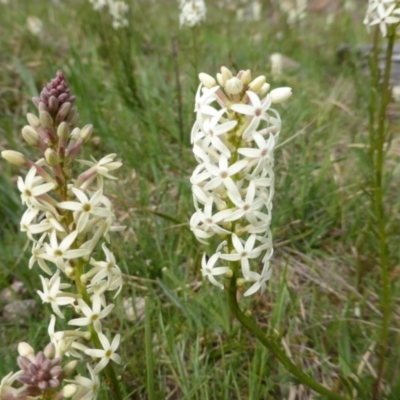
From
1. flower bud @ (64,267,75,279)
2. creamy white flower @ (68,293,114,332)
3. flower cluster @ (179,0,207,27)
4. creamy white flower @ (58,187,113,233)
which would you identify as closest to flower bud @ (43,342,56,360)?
creamy white flower @ (68,293,114,332)

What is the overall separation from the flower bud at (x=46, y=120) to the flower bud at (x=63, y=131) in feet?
0.14

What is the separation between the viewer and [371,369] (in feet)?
7.58

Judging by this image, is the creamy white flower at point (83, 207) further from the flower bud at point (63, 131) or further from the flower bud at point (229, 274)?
the flower bud at point (229, 274)

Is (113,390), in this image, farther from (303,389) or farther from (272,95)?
(272,95)

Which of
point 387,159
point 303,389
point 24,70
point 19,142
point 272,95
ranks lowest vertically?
point 303,389

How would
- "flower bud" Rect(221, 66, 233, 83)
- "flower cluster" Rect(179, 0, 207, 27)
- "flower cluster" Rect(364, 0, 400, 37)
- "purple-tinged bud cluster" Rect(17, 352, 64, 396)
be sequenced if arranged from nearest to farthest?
"purple-tinged bud cluster" Rect(17, 352, 64, 396), "flower bud" Rect(221, 66, 233, 83), "flower cluster" Rect(364, 0, 400, 37), "flower cluster" Rect(179, 0, 207, 27)

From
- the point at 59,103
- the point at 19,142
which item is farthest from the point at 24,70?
the point at 59,103

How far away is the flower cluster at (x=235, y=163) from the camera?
4.82 ft

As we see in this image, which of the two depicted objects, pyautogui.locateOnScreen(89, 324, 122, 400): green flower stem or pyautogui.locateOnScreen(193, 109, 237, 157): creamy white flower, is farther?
pyautogui.locateOnScreen(89, 324, 122, 400): green flower stem

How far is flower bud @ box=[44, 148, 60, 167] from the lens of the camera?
150 centimetres

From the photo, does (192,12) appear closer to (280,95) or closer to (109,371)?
(280,95)

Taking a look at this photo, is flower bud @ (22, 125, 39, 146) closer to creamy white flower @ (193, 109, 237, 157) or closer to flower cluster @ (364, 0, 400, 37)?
creamy white flower @ (193, 109, 237, 157)

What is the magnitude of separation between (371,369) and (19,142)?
3.04 m

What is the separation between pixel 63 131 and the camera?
1.55 metres
